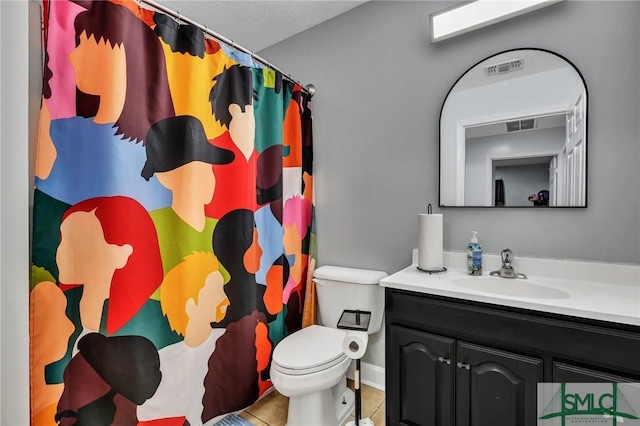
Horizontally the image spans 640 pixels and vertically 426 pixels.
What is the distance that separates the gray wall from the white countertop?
7cm

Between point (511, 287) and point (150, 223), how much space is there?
165cm

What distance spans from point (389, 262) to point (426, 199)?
0.46 metres

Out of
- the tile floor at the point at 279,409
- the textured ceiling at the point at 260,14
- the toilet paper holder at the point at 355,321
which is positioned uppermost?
the textured ceiling at the point at 260,14

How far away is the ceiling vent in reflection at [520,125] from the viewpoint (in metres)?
1.53

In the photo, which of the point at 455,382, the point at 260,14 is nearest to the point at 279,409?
the point at 455,382

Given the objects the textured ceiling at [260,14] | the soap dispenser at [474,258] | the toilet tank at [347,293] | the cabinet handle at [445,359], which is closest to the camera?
the cabinet handle at [445,359]

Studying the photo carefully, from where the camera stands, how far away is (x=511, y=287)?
56.7 inches

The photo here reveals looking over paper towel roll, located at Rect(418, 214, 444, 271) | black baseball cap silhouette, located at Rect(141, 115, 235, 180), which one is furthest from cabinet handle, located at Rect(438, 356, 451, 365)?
black baseball cap silhouette, located at Rect(141, 115, 235, 180)

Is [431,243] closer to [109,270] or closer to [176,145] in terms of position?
[176,145]

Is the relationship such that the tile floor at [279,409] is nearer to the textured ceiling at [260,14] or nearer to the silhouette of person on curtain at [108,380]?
the silhouette of person on curtain at [108,380]

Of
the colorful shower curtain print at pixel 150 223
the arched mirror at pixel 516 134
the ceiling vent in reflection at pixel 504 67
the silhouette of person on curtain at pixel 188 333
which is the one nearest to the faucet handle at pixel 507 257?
the arched mirror at pixel 516 134

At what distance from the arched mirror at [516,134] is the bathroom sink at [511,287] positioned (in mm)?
394

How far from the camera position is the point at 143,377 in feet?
4.24

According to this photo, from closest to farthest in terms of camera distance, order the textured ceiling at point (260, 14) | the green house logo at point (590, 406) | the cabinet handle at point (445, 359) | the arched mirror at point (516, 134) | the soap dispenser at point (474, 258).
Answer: the green house logo at point (590, 406)
the cabinet handle at point (445, 359)
the arched mirror at point (516, 134)
the soap dispenser at point (474, 258)
the textured ceiling at point (260, 14)
